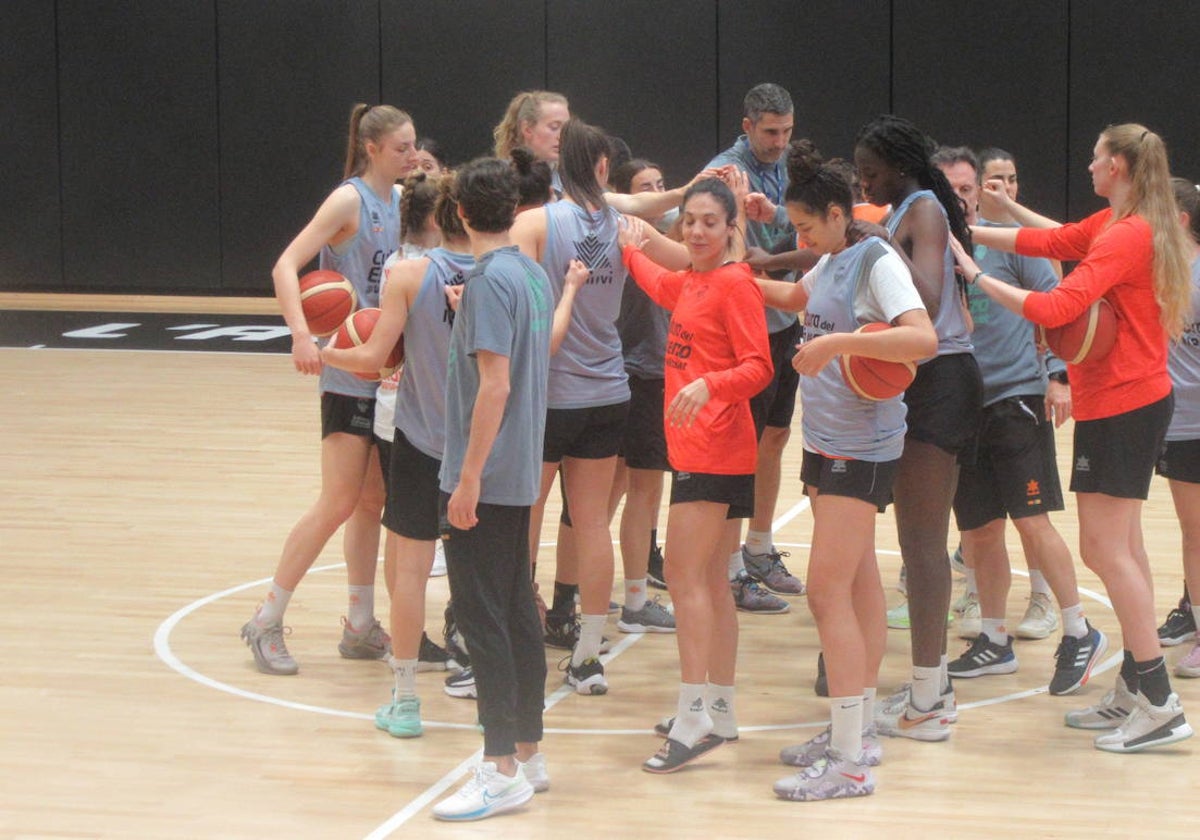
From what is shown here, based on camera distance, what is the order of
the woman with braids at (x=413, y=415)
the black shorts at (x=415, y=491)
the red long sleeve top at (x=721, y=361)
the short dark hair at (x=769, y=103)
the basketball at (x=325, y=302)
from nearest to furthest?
the red long sleeve top at (x=721, y=361) < the woman with braids at (x=413, y=415) < the black shorts at (x=415, y=491) < the basketball at (x=325, y=302) < the short dark hair at (x=769, y=103)

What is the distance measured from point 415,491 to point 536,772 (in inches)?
34.6

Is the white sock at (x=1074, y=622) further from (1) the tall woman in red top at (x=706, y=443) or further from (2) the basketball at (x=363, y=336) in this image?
(2) the basketball at (x=363, y=336)

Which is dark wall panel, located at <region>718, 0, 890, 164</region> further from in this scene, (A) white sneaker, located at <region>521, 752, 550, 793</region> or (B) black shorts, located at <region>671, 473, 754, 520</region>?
(A) white sneaker, located at <region>521, 752, 550, 793</region>

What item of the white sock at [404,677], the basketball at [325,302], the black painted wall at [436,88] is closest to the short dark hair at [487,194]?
the basketball at [325,302]

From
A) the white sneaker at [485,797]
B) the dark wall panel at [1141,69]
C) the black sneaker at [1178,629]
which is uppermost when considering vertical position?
the dark wall panel at [1141,69]

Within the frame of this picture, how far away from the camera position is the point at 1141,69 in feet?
41.9

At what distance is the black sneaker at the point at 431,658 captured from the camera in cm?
487

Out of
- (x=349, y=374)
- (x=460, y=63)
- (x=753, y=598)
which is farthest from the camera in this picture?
(x=460, y=63)

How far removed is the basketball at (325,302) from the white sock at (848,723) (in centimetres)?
180

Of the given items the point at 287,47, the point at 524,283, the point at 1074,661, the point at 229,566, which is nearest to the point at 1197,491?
the point at 1074,661

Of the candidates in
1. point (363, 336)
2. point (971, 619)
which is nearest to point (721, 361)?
point (363, 336)

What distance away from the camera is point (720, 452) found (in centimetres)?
394

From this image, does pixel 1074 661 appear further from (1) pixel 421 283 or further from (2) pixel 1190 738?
(1) pixel 421 283

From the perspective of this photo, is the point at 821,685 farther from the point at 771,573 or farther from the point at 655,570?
the point at 655,570
